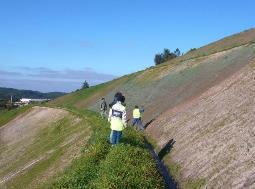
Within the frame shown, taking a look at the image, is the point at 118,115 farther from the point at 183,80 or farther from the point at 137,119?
the point at 183,80

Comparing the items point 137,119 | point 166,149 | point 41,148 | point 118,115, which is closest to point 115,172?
point 118,115

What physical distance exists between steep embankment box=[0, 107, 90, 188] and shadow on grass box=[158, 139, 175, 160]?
6147 millimetres

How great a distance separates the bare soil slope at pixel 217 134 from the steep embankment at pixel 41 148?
6392 millimetres

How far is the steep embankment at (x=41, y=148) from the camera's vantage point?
3717 centimetres

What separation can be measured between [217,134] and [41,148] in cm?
2587

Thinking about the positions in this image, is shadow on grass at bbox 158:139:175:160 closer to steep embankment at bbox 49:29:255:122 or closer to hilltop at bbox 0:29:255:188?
hilltop at bbox 0:29:255:188

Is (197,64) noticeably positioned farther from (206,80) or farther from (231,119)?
(231,119)

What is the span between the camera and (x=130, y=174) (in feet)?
65.1

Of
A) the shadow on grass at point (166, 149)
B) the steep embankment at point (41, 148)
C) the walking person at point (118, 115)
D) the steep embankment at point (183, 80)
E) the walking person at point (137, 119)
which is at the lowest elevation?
the steep embankment at point (41, 148)

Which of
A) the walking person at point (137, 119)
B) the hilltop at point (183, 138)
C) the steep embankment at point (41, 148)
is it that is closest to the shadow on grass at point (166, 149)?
the hilltop at point (183, 138)

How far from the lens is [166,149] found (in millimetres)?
30906

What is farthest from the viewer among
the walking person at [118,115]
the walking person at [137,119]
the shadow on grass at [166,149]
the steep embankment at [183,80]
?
the steep embankment at [183,80]

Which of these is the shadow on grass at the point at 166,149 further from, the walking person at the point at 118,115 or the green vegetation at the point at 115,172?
the walking person at the point at 118,115

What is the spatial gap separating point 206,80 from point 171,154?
2404cm
